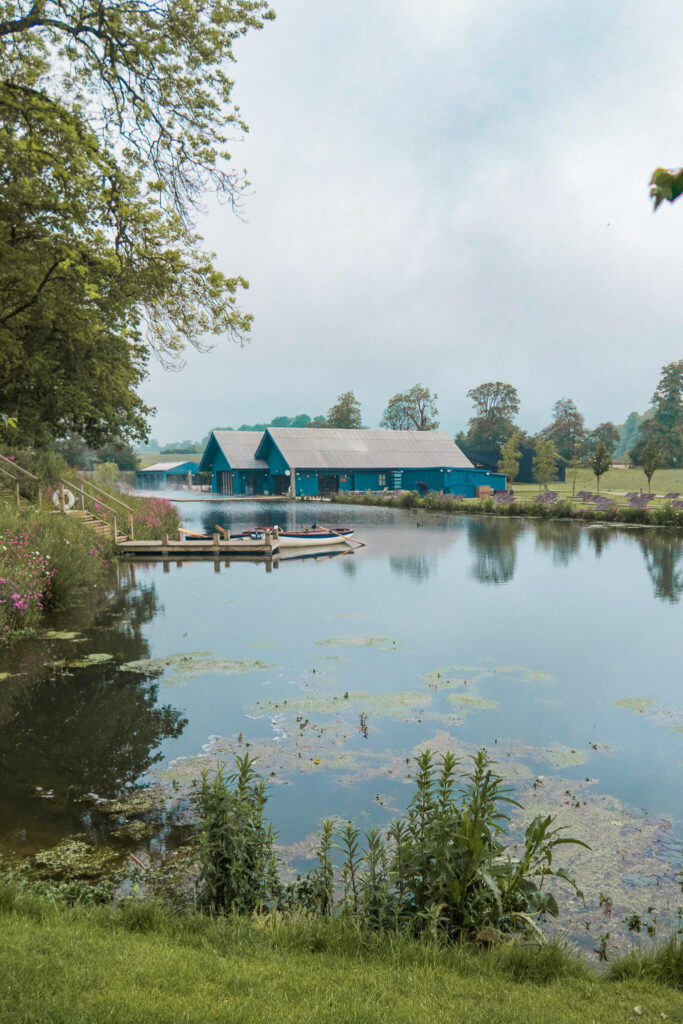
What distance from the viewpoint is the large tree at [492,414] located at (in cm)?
8512

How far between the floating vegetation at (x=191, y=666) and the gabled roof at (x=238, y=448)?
4993cm

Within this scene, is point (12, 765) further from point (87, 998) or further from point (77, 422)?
point (77, 422)

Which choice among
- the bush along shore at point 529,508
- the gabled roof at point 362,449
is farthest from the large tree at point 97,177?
the gabled roof at point 362,449

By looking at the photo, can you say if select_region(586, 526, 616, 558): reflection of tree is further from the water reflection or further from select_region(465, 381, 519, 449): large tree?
select_region(465, 381, 519, 449): large tree

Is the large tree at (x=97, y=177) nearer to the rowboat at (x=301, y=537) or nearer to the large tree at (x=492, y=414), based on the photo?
the rowboat at (x=301, y=537)

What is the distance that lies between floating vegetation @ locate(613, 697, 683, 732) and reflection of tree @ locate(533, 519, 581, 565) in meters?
14.0

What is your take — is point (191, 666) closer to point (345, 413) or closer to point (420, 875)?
point (420, 875)

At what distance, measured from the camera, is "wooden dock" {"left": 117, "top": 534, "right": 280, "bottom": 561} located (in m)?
25.7

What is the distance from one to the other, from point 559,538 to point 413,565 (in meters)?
11.0

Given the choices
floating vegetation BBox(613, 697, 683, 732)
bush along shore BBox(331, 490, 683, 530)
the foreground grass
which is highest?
bush along shore BBox(331, 490, 683, 530)

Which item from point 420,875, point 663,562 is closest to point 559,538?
point 663,562

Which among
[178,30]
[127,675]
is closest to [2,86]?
[178,30]

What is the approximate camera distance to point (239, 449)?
2507 inches

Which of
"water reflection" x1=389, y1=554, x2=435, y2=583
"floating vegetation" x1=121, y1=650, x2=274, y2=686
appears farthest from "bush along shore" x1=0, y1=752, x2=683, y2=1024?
A: "water reflection" x1=389, y1=554, x2=435, y2=583
